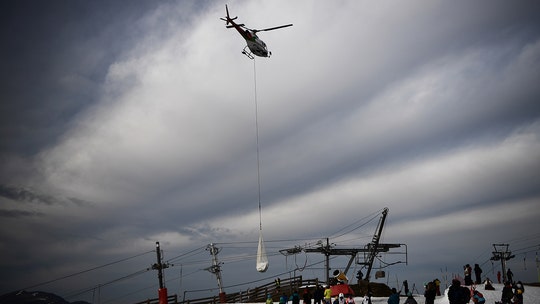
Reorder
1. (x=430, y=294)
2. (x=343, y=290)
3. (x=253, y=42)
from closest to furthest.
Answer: (x=430, y=294) < (x=343, y=290) < (x=253, y=42)

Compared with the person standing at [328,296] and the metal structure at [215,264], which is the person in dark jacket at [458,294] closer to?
the person standing at [328,296]

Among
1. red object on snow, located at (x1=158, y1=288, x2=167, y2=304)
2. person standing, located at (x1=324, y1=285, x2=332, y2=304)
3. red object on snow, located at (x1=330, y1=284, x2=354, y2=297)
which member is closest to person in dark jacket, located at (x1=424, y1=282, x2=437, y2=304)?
red object on snow, located at (x1=330, y1=284, x2=354, y2=297)

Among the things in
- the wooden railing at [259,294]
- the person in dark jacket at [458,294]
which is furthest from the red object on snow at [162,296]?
the person in dark jacket at [458,294]

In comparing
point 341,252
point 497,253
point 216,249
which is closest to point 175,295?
point 216,249

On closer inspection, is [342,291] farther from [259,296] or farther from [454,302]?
[259,296]

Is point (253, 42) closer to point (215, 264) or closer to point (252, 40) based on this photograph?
point (252, 40)

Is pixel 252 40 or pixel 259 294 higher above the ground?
pixel 252 40

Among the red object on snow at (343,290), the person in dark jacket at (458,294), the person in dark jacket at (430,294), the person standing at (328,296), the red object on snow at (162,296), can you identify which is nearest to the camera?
the person in dark jacket at (458,294)

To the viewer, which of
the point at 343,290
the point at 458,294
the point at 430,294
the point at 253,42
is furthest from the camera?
the point at 253,42

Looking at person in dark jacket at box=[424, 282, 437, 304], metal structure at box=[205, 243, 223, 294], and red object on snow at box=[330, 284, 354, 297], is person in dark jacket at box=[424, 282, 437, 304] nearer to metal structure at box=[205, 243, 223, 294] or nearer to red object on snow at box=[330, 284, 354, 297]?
red object on snow at box=[330, 284, 354, 297]

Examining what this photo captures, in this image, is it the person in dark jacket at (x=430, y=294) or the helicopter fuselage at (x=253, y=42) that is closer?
the person in dark jacket at (x=430, y=294)

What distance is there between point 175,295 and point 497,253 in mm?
35297

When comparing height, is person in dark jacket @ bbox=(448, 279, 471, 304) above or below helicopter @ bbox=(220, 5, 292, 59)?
below

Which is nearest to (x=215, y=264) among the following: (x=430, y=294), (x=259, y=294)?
(x=259, y=294)
